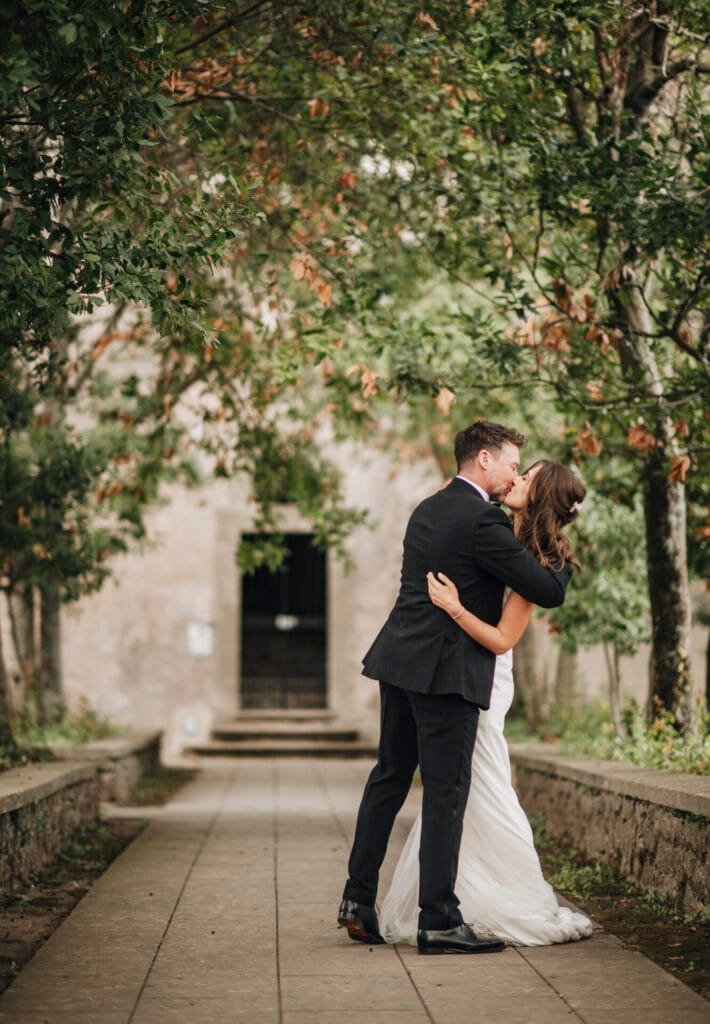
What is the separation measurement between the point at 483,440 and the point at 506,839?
64.7 inches

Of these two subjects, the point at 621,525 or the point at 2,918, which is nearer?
the point at 2,918

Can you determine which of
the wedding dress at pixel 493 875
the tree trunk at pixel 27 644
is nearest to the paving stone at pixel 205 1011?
the wedding dress at pixel 493 875

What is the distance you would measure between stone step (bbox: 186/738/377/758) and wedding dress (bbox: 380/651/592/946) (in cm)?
1358

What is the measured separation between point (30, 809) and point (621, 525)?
6481 millimetres

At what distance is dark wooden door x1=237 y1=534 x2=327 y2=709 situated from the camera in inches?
846

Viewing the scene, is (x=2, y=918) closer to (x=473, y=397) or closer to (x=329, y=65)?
(x=473, y=397)

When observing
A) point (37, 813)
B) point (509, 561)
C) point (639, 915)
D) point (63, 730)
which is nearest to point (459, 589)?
point (509, 561)

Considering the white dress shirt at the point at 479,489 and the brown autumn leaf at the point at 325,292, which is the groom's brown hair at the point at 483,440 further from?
the brown autumn leaf at the point at 325,292

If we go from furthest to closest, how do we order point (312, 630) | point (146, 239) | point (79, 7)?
point (312, 630), point (146, 239), point (79, 7)

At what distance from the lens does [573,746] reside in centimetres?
1116

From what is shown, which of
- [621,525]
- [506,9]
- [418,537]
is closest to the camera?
[418,537]

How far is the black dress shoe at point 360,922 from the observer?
568 centimetres

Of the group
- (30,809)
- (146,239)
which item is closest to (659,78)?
(146,239)

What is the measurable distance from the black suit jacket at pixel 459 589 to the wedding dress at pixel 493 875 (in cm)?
42
